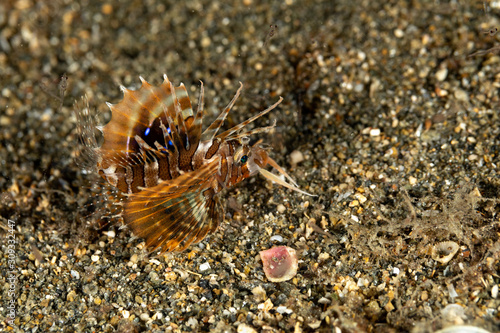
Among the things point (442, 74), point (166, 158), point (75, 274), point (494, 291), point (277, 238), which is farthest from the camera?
point (442, 74)

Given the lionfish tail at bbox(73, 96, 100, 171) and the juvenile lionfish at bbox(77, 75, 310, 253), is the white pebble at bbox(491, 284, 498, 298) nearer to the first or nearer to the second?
the juvenile lionfish at bbox(77, 75, 310, 253)

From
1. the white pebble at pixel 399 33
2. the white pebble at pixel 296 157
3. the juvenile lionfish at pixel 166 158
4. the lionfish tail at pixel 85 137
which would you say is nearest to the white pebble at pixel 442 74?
the white pebble at pixel 399 33

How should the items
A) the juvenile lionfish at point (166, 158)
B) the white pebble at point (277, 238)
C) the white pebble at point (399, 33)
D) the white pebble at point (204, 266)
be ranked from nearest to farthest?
the juvenile lionfish at point (166, 158), the white pebble at point (204, 266), the white pebble at point (277, 238), the white pebble at point (399, 33)

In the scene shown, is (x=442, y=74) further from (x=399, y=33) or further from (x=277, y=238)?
(x=277, y=238)

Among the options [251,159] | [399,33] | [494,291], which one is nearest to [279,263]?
[251,159]

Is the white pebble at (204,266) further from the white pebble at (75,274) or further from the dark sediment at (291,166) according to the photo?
the white pebble at (75,274)

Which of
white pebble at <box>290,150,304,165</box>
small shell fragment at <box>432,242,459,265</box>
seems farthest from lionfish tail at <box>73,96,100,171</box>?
small shell fragment at <box>432,242,459,265</box>

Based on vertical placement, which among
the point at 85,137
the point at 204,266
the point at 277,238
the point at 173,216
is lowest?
the point at 277,238
